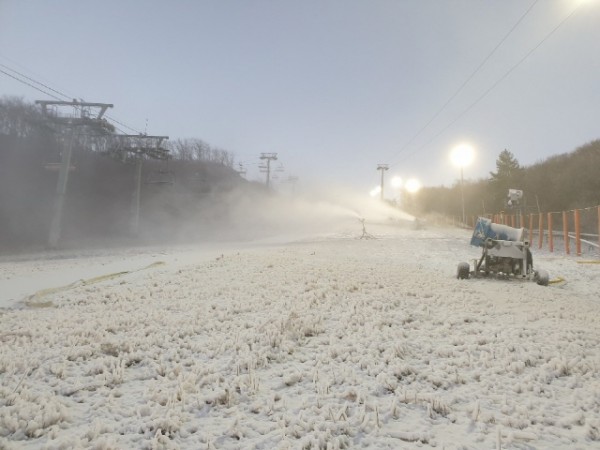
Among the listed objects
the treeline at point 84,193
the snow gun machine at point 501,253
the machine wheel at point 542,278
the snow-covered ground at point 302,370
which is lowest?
the snow-covered ground at point 302,370

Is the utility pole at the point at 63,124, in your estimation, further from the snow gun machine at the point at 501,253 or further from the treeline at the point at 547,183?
the treeline at the point at 547,183

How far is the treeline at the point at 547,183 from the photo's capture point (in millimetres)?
65812

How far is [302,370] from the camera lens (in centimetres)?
562

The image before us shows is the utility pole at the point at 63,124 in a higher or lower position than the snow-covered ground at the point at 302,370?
higher

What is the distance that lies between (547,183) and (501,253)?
82.4 meters

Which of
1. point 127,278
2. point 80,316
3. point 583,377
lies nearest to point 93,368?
point 80,316

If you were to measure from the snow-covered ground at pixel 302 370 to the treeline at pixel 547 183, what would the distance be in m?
59.3

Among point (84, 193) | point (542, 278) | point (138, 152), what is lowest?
point (542, 278)

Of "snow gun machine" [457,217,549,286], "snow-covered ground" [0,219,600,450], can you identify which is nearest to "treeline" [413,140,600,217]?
"snow gun machine" [457,217,549,286]

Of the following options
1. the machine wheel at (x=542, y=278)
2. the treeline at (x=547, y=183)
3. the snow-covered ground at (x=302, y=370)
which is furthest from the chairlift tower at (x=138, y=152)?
the treeline at (x=547, y=183)

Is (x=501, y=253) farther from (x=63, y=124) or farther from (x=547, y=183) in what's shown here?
(x=547, y=183)

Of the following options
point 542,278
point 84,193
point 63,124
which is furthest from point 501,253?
point 84,193

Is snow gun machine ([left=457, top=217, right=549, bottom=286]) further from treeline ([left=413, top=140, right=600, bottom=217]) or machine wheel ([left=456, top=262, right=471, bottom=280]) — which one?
treeline ([left=413, top=140, right=600, bottom=217])

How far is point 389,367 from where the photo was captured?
18.4 ft
